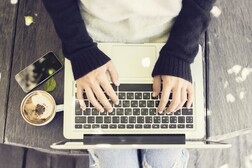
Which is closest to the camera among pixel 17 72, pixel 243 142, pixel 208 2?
pixel 208 2

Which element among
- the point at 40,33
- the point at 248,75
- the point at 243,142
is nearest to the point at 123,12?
the point at 40,33

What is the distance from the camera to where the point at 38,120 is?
3.26 feet

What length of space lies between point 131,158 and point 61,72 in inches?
11.2

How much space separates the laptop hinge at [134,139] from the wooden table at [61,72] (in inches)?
3.2

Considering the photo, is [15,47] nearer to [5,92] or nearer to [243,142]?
[5,92]

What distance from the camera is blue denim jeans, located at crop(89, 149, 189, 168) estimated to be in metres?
1.07

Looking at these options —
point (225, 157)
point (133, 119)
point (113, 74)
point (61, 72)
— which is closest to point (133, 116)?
point (133, 119)

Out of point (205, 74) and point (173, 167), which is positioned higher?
point (205, 74)

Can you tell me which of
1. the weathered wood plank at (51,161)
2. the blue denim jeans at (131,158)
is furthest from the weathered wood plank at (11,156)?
the blue denim jeans at (131,158)

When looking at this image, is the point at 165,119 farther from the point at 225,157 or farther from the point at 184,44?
the point at 225,157

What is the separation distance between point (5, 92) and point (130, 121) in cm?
32

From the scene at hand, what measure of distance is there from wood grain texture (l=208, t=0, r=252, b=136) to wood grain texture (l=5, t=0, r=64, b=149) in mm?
372

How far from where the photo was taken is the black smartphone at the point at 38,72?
1021 mm

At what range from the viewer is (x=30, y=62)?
1.05m
